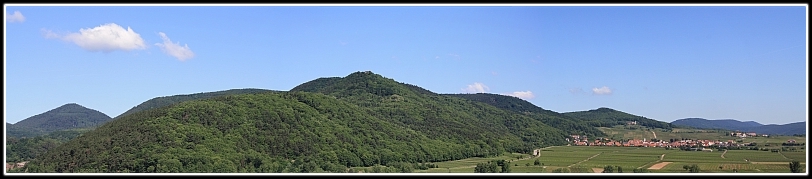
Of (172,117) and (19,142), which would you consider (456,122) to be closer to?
(172,117)

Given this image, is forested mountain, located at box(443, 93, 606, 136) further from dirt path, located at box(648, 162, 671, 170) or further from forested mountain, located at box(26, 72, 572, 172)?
dirt path, located at box(648, 162, 671, 170)

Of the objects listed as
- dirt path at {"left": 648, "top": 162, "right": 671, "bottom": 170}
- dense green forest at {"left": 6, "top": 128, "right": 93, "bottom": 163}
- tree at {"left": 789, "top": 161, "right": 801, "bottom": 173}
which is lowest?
dense green forest at {"left": 6, "top": 128, "right": 93, "bottom": 163}

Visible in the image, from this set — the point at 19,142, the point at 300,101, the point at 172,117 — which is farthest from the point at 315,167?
the point at 19,142

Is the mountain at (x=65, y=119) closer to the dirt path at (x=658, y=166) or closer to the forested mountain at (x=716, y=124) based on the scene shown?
the dirt path at (x=658, y=166)

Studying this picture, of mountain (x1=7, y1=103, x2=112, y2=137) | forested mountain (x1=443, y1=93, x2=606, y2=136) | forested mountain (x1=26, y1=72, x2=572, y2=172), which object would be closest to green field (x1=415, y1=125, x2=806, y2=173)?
forested mountain (x1=26, y1=72, x2=572, y2=172)

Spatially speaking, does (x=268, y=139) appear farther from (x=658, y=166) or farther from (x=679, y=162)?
(x=679, y=162)

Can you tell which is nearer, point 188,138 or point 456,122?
point 188,138

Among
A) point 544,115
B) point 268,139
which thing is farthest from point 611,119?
point 268,139
